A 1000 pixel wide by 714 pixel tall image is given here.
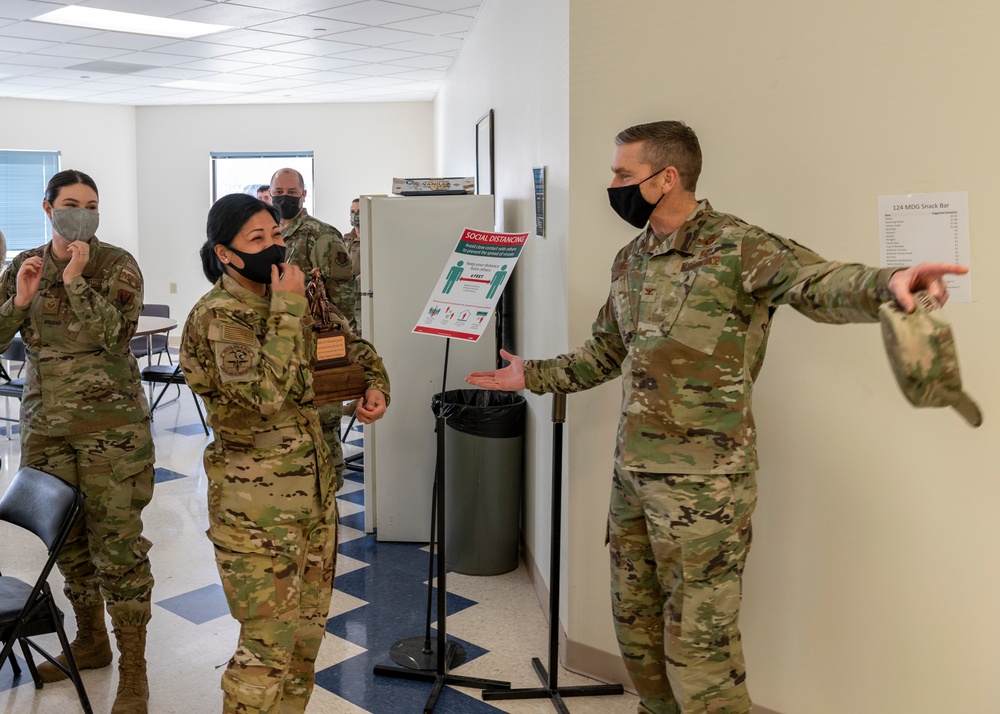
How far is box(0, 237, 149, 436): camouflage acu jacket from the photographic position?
2.66 metres

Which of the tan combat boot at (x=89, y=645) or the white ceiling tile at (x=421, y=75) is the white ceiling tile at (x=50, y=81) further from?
the tan combat boot at (x=89, y=645)

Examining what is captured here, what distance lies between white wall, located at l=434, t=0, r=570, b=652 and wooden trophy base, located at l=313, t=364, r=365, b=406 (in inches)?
35.1

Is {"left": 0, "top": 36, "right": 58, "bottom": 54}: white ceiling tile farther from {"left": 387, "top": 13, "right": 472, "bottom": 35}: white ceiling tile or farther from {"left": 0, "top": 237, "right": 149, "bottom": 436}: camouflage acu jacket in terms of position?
{"left": 0, "top": 237, "right": 149, "bottom": 436}: camouflage acu jacket

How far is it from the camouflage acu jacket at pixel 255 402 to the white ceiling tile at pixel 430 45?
5.43 meters

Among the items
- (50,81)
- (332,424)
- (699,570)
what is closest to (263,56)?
(50,81)

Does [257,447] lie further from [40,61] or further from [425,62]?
[40,61]

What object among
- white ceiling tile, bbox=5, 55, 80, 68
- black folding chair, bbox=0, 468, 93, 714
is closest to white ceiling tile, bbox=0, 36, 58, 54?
white ceiling tile, bbox=5, 55, 80, 68

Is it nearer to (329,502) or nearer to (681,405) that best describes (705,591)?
(681,405)

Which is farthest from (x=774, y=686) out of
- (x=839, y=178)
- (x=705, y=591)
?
→ (x=839, y=178)

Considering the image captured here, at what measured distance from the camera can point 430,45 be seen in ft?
23.9

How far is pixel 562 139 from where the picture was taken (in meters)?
2.99

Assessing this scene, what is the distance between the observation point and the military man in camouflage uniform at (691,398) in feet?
6.86

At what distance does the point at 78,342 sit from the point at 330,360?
3.12 ft

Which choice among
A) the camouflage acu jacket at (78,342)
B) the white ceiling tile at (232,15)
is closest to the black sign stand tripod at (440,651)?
the camouflage acu jacket at (78,342)
